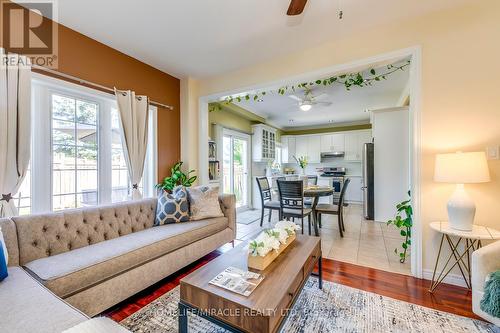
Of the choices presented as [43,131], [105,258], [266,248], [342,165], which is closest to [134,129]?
[43,131]

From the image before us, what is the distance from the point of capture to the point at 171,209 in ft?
8.87

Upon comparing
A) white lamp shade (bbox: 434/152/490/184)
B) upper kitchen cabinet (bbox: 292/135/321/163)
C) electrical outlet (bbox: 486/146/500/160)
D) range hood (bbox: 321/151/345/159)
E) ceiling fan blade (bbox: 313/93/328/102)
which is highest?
ceiling fan blade (bbox: 313/93/328/102)

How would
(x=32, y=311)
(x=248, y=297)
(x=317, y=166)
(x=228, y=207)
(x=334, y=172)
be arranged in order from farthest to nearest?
(x=317, y=166) < (x=334, y=172) < (x=228, y=207) < (x=248, y=297) < (x=32, y=311)

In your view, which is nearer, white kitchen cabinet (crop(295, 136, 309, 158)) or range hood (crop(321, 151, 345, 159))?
→ range hood (crop(321, 151, 345, 159))

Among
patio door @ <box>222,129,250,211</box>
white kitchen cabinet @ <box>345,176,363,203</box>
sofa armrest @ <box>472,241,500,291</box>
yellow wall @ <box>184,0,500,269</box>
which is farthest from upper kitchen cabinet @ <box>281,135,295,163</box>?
sofa armrest @ <box>472,241,500,291</box>

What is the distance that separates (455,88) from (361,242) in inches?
88.2

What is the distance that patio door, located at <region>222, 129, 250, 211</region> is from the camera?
5.21 meters

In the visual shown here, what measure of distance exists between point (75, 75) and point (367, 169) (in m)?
5.05

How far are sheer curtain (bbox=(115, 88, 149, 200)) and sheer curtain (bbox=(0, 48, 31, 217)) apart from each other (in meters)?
0.90

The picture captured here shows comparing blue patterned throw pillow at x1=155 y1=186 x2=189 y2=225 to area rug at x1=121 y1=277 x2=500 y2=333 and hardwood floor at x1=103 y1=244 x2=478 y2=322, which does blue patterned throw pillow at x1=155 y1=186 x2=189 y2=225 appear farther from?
area rug at x1=121 y1=277 x2=500 y2=333

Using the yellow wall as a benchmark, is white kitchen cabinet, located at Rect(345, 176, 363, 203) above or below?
below

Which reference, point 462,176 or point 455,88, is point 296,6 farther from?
point 462,176

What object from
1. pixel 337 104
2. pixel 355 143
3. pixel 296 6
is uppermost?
pixel 337 104

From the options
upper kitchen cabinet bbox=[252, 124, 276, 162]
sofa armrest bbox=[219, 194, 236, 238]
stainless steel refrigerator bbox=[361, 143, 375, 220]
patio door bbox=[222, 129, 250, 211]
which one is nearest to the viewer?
sofa armrest bbox=[219, 194, 236, 238]
